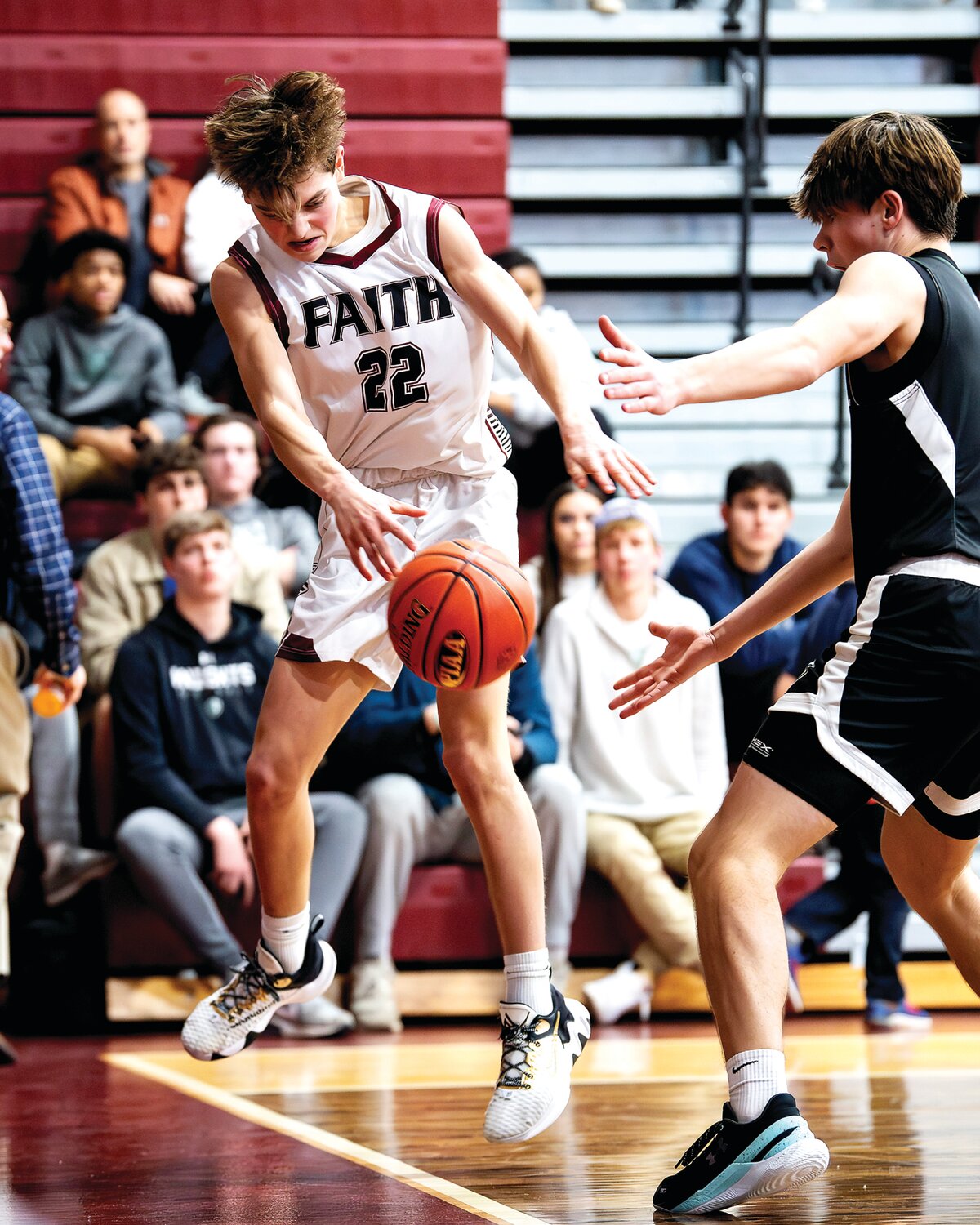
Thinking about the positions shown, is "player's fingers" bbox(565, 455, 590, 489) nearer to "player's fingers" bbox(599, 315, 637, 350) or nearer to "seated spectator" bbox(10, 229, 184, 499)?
"player's fingers" bbox(599, 315, 637, 350)

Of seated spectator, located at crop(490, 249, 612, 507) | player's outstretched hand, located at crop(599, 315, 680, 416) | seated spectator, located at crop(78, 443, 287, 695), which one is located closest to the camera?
player's outstretched hand, located at crop(599, 315, 680, 416)

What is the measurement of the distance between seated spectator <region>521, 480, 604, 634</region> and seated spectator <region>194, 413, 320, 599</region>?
92 cm

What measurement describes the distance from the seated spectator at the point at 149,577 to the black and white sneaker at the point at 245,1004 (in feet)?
8.44

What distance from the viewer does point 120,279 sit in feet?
23.6

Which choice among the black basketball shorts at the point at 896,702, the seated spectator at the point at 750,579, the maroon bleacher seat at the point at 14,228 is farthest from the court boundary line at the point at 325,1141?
the maroon bleacher seat at the point at 14,228

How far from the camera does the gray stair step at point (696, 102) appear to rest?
873 centimetres

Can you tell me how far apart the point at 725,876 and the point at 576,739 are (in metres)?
3.46

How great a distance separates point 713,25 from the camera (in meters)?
8.87

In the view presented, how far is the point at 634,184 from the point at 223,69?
2.18 meters

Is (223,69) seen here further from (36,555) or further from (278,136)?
(278,136)

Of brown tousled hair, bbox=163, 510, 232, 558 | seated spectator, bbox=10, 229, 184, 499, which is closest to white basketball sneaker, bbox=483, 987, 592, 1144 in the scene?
brown tousled hair, bbox=163, 510, 232, 558

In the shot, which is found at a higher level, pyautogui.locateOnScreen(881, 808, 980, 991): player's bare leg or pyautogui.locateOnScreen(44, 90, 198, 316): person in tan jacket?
pyautogui.locateOnScreen(44, 90, 198, 316): person in tan jacket

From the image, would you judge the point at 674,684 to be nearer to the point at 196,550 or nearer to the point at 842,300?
the point at 842,300

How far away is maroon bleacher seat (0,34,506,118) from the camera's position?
824 centimetres
